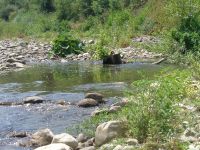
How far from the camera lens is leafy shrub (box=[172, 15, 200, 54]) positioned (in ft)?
65.8

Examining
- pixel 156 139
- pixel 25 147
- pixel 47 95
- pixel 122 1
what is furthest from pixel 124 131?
pixel 122 1

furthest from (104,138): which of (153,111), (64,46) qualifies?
(64,46)

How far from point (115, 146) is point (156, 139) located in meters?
0.64

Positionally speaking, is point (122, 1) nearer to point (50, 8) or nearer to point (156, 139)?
point (50, 8)

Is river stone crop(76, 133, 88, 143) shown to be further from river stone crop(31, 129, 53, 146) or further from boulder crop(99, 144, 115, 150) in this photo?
boulder crop(99, 144, 115, 150)

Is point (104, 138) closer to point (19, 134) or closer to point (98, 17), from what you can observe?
point (19, 134)

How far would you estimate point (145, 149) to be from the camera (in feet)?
21.7

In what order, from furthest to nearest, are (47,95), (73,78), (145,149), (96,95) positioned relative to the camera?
(73,78) < (47,95) < (96,95) < (145,149)

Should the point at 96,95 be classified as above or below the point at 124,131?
below

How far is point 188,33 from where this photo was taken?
20.6m

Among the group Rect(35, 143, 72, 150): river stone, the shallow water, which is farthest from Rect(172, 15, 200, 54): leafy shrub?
Rect(35, 143, 72, 150): river stone

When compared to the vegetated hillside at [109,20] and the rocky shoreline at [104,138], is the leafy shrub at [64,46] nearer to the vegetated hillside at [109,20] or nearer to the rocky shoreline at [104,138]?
the vegetated hillside at [109,20]

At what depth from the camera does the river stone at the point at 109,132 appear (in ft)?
25.8

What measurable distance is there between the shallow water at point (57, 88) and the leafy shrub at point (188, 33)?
1.86 meters
